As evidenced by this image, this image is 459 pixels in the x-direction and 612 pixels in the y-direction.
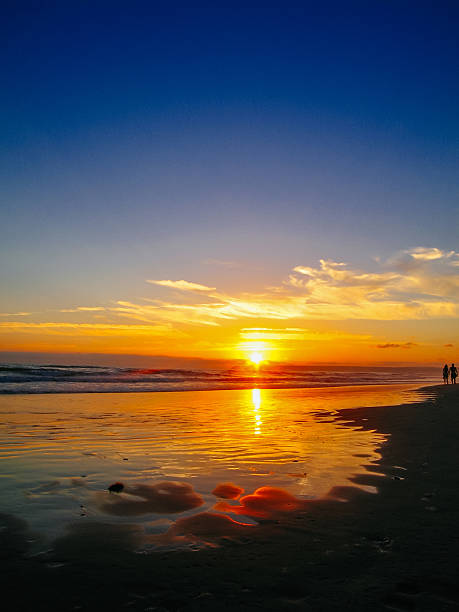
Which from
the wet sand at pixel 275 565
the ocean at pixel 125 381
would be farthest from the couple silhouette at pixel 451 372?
the wet sand at pixel 275 565

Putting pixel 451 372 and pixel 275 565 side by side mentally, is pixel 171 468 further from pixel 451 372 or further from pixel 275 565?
pixel 451 372

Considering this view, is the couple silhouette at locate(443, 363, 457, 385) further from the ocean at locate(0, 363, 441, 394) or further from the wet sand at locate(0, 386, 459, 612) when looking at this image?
the wet sand at locate(0, 386, 459, 612)

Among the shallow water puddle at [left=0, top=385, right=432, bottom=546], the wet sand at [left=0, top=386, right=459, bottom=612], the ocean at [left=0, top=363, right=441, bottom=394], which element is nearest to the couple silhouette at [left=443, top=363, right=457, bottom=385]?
the ocean at [left=0, top=363, right=441, bottom=394]

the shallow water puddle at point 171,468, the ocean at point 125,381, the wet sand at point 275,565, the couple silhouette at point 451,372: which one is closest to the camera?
the wet sand at point 275,565

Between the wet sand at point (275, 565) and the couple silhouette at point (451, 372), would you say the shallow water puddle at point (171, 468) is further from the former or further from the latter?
the couple silhouette at point (451, 372)

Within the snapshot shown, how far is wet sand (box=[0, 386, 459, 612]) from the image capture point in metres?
4.00

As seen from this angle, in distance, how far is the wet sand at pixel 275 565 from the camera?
400cm

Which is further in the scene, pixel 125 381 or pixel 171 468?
pixel 125 381

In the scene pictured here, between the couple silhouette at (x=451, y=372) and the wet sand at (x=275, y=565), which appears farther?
the couple silhouette at (x=451, y=372)

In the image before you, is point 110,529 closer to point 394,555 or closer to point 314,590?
point 314,590

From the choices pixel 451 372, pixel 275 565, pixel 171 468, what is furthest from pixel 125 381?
pixel 275 565

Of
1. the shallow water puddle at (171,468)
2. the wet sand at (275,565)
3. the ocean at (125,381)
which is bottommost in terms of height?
the ocean at (125,381)

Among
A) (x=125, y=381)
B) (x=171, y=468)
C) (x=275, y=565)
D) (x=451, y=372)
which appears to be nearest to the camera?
(x=275, y=565)

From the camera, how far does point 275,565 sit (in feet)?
15.4
